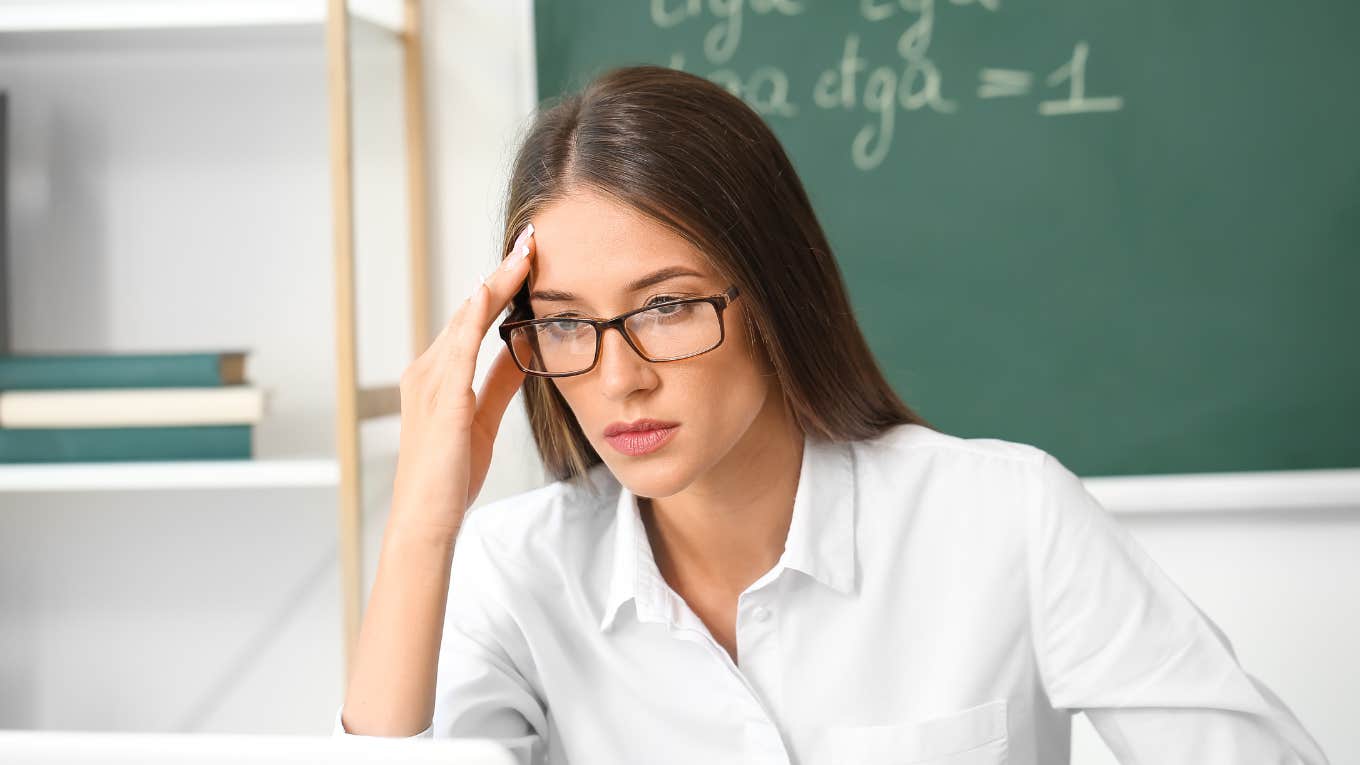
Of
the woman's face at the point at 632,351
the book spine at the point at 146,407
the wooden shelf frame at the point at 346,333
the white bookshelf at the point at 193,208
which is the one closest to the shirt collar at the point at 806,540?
the woman's face at the point at 632,351

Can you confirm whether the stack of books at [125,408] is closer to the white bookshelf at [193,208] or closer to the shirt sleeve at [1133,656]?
the white bookshelf at [193,208]

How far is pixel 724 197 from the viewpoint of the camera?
0.97m

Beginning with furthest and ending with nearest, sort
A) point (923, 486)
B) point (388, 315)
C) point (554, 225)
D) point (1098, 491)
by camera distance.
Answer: point (388, 315) < point (1098, 491) < point (923, 486) < point (554, 225)

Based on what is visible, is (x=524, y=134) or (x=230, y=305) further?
(x=230, y=305)

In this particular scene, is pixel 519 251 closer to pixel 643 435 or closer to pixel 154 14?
pixel 643 435

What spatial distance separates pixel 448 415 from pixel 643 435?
0.18 meters

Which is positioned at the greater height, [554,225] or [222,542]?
[554,225]

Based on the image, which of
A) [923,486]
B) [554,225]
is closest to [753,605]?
[923,486]

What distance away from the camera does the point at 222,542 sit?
6.23ft

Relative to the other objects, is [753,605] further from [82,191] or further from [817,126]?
[82,191]

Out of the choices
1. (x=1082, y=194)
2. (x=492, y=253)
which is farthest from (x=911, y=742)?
(x=1082, y=194)

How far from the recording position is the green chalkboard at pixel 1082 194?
Result: 166cm

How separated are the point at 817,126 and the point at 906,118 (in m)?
0.13

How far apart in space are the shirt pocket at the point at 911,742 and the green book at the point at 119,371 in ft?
3.30
